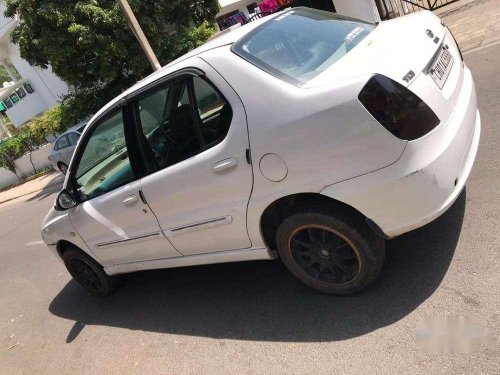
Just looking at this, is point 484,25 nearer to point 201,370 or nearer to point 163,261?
point 163,261

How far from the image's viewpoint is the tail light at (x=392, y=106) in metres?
2.65

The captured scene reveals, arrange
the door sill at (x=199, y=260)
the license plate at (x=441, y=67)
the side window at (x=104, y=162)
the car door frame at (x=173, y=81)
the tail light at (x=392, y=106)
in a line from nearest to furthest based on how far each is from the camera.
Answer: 1. the tail light at (x=392, y=106)
2. the license plate at (x=441, y=67)
3. the car door frame at (x=173, y=81)
4. the door sill at (x=199, y=260)
5. the side window at (x=104, y=162)

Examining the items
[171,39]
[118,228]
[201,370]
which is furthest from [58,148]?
[201,370]

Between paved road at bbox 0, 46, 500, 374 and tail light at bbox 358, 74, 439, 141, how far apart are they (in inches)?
44.2

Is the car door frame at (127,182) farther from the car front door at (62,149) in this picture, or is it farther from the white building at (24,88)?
the white building at (24,88)

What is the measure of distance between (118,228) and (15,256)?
5209 mm

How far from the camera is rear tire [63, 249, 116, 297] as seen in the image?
4859 mm

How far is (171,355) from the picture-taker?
366 cm

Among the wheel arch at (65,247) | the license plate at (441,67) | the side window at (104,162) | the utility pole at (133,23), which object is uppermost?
the utility pole at (133,23)

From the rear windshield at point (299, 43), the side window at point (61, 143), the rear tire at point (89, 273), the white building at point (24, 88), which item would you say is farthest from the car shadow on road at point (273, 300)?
the white building at point (24, 88)

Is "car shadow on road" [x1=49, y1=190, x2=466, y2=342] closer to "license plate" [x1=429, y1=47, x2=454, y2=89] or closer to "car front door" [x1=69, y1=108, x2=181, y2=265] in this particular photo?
"car front door" [x1=69, y1=108, x2=181, y2=265]

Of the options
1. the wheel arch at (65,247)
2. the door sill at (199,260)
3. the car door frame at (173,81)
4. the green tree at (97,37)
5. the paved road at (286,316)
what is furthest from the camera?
the green tree at (97,37)

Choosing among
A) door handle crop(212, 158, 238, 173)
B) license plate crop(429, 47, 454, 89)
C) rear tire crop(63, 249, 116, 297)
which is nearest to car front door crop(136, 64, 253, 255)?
door handle crop(212, 158, 238, 173)

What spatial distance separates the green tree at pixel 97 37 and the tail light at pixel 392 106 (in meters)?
15.2
